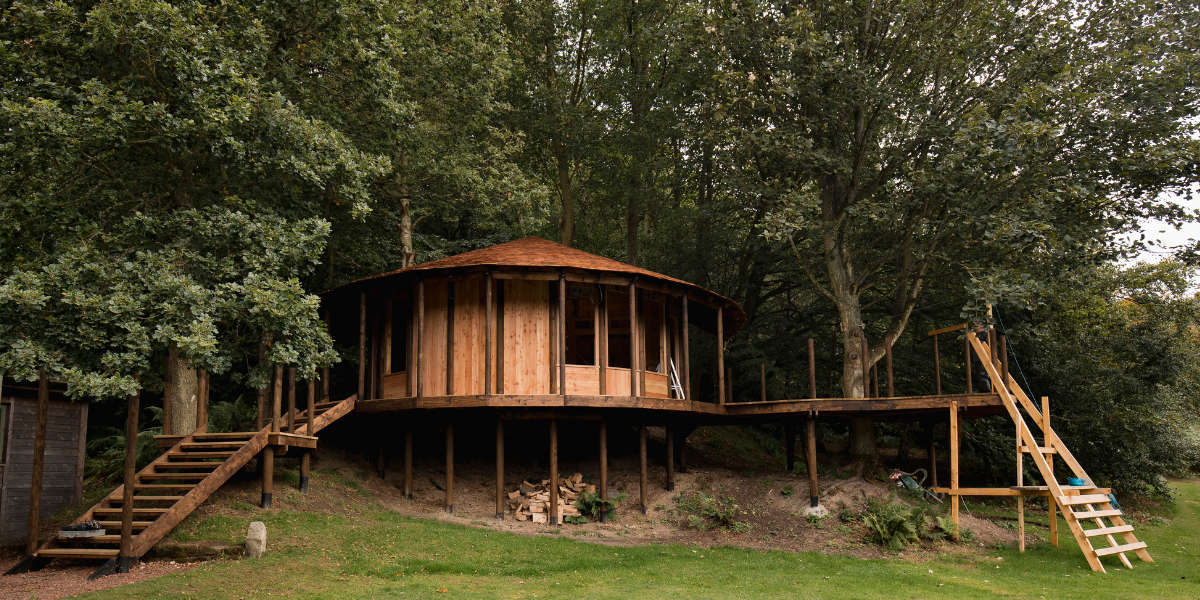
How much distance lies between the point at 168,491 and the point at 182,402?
7.46ft

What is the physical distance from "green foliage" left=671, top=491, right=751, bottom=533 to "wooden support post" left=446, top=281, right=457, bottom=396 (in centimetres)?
547

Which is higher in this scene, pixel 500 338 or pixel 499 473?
pixel 500 338

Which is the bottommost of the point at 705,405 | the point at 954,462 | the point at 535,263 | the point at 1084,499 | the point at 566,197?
the point at 1084,499

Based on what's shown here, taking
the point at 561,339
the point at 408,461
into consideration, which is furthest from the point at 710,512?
the point at 408,461

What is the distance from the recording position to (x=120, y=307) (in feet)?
34.3

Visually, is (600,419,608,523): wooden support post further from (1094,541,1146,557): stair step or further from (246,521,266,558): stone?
(1094,541,1146,557): stair step

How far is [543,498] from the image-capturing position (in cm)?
1711

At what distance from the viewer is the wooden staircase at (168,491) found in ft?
37.7

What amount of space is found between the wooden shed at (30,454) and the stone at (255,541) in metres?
5.50

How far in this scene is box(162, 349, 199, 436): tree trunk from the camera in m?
15.5

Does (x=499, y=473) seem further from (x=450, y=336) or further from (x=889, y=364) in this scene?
(x=889, y=364)

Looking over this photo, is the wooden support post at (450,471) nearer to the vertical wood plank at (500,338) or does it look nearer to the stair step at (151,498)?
the vertical wood plank at (500,338)

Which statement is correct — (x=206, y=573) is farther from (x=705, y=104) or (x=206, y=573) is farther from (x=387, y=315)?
(x=705, y=104)

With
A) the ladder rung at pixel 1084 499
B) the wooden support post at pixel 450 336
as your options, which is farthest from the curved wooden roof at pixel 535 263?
the ladder rung at pixel 1084 499
